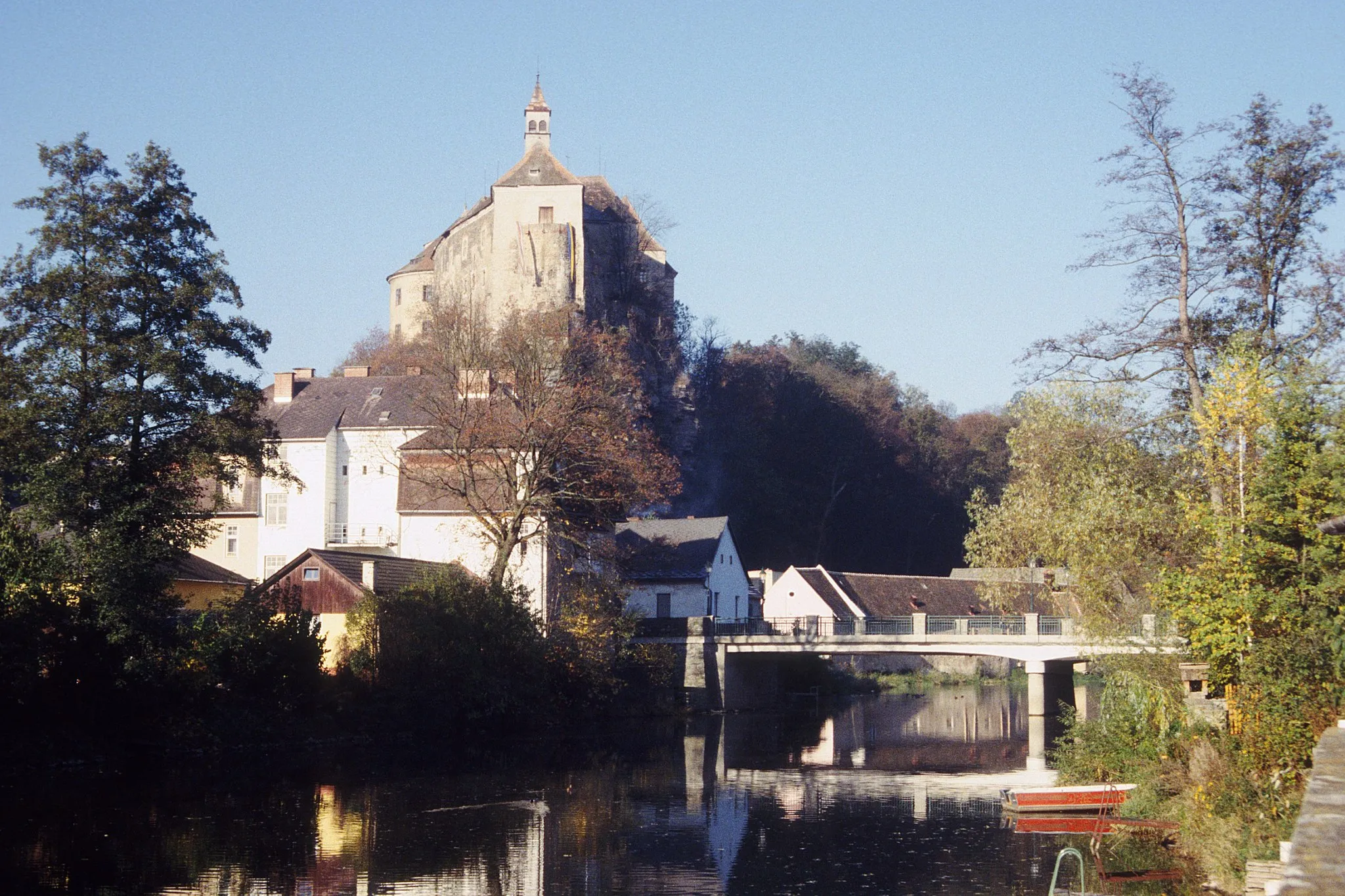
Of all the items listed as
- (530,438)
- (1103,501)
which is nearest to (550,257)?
(530,438)

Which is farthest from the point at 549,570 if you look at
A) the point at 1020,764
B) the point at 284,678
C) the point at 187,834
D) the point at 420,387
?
the point at 187,834

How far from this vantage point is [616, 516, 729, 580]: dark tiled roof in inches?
2408

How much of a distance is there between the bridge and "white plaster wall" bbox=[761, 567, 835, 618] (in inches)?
353

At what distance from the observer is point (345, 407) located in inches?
2391

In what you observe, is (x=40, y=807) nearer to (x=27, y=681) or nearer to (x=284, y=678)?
(x=27, y=681)

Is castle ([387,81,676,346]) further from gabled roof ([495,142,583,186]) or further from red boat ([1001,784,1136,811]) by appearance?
red boat ([1001,784,1136,811])

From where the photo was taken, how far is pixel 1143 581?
93.8ft

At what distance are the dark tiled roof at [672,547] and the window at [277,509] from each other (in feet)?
48.9

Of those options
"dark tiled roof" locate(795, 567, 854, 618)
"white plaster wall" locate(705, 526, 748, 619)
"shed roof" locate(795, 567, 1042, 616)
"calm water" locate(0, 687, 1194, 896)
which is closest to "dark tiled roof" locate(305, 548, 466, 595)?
"calm water" locate(0, 687, 1194, 896)

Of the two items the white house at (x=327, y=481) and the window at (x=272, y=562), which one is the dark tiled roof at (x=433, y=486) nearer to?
the white house at (x=327, y=481)

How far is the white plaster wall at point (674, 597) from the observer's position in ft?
201

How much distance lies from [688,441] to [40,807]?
62019 millimetres

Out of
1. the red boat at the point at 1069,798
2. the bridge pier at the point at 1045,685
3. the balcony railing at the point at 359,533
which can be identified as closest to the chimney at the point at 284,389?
the balcony railing at the point at 359,533

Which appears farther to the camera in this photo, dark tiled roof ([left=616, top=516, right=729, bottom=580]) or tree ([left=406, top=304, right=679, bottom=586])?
dark tiled roof ([left=616, top=516, right=729, bottom=580])
